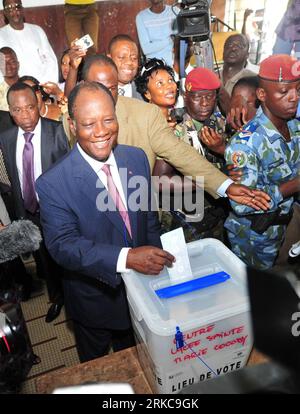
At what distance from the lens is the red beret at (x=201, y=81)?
258 centimetres

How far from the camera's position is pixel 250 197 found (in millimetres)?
1771

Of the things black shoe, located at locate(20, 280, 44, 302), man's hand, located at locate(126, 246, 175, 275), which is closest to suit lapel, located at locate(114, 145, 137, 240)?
man's hand, located at locate(126, 246, 175, 275)

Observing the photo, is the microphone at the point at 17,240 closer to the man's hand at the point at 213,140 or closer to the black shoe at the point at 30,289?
the man's hand at the point at 213,140

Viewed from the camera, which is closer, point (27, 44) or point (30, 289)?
point (30, 289)

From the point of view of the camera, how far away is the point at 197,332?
1066 mm

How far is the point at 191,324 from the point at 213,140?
158 centimetres

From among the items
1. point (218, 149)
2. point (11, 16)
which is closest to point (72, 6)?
point (11, 16)

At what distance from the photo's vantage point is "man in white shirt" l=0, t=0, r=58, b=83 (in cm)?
391

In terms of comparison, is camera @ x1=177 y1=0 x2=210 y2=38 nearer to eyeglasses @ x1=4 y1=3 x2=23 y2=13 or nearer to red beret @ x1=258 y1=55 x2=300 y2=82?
red beret @ x1=258 y1=55 x2=300 y2=82

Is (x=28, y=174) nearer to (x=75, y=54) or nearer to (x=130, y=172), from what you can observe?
(x=75, y=54)

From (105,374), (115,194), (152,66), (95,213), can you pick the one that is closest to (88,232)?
(95,213)

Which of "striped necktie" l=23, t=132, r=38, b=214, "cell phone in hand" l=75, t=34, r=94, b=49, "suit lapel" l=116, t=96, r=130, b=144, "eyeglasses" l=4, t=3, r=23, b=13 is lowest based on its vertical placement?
"striped necktie" l=23, t=132, r=38, b=214

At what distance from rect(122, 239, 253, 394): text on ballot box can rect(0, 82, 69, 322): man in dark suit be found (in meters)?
1.51
